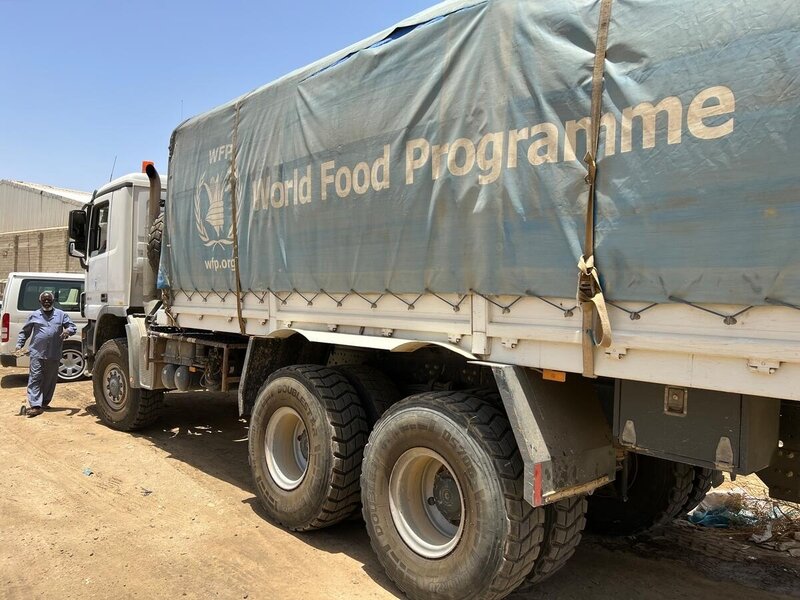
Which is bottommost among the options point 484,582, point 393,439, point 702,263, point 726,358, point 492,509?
point 484,582

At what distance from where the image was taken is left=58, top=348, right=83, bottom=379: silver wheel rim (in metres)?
10.6

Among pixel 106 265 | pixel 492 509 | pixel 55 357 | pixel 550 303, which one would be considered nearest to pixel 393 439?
pixel 492 509

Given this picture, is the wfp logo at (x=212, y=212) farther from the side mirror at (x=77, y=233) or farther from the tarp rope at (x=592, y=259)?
the tarp rope at (x=592, y=259)

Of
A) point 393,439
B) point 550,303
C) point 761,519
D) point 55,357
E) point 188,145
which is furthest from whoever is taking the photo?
point 55,357

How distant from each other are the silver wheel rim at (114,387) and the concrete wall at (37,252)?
14435 mm

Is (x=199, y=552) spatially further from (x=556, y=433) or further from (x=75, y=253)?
(x=75, y=253)

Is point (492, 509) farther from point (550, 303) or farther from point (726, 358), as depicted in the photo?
Result: point (726, 358)

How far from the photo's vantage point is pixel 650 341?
8.20ft

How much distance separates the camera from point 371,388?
416 cm

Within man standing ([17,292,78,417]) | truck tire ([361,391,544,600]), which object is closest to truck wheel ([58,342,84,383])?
man standing ([17,292,78,417])

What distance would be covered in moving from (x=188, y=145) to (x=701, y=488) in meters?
5.44

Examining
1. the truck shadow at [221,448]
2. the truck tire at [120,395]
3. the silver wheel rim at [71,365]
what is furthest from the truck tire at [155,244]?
the silver wheel rim at [71,365]

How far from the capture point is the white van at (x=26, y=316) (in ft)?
33.9

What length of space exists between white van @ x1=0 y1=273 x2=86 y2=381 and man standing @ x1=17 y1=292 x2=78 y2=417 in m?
2.05
